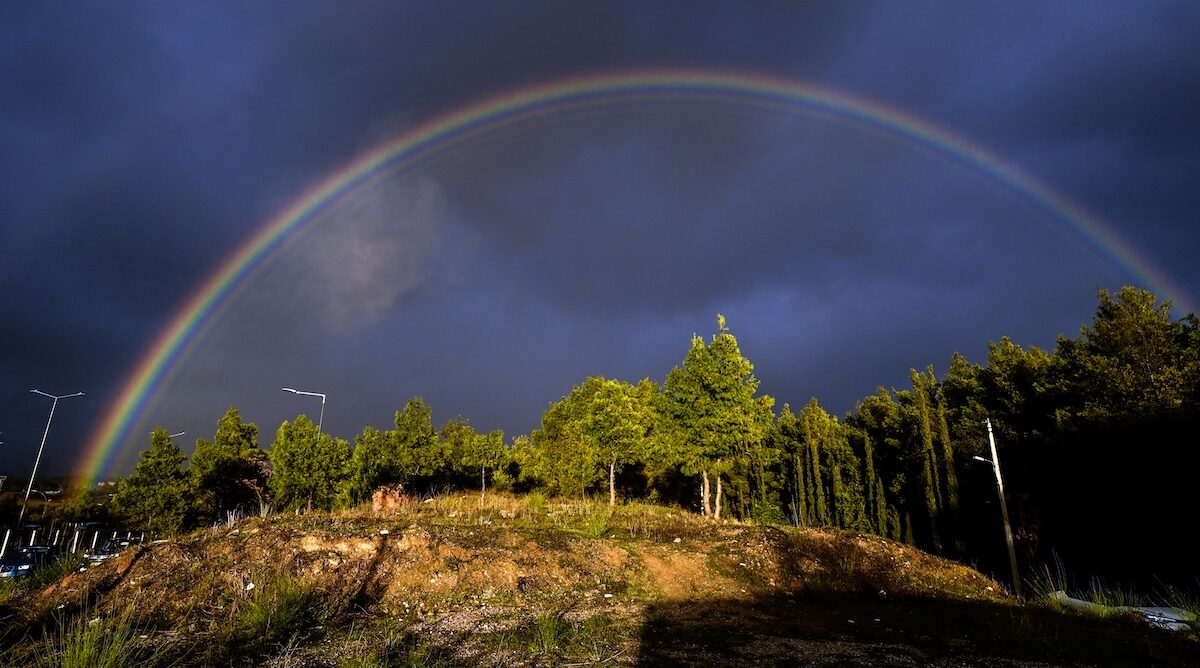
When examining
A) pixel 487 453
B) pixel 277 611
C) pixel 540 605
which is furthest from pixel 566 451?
pixel 277 611

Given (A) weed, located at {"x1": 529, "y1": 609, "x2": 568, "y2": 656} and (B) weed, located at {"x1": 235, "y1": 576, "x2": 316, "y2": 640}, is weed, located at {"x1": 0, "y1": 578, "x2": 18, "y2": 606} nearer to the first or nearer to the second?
Result: (B) weed, located at {"x1": 235, "y1": 576, "x2": 316, "y2": 640}

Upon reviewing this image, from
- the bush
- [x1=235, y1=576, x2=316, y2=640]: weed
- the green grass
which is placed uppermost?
the bush

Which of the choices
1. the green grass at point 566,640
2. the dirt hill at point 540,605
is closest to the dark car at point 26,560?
the dirt hill at point 540,605

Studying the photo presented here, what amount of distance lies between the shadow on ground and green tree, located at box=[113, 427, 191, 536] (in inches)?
1005

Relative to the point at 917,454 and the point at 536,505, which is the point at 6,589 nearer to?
the point at 536,505

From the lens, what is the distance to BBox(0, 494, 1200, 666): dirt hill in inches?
→ 324

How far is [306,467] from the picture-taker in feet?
80.7

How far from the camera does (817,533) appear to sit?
18.4m

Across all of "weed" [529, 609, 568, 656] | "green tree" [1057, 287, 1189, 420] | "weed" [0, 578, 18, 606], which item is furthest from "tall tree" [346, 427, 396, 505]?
"green tree" [1057, 287, 1189, 420]

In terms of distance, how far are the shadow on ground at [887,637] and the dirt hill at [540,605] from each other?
0.07 metres

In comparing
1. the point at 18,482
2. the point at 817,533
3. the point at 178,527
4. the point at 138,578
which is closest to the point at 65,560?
the point at 138,578

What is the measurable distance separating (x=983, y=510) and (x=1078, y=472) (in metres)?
4.50

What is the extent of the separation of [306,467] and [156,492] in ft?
26.9

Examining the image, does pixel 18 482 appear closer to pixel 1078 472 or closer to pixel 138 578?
pixel 138 578
